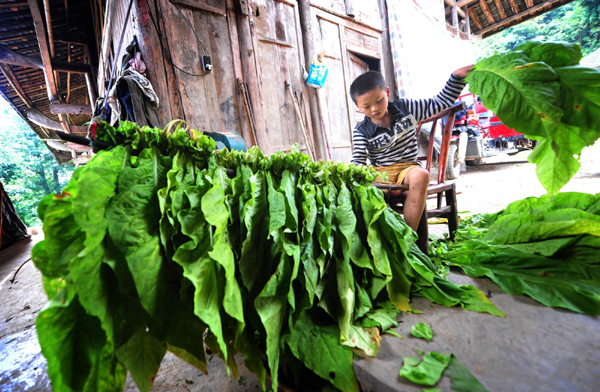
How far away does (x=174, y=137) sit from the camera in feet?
3.39

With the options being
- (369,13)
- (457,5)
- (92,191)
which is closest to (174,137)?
(92,191)

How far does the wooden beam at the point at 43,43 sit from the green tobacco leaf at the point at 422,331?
7.29 m

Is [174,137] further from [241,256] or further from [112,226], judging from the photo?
[241,256]

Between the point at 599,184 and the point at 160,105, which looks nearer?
the point at 160,105

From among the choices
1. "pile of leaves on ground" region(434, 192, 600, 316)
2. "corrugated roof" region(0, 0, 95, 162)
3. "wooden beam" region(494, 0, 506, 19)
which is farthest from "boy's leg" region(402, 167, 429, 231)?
"wooden beam" region(494, 0, 506, 19)

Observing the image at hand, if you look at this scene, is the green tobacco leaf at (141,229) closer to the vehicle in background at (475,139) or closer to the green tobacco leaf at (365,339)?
the green tobacco leaf at (365,339)

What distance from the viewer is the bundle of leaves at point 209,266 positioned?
2.33 ft

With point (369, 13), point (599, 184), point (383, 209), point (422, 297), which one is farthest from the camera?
point (369, 13)

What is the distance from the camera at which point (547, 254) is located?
1.40 m

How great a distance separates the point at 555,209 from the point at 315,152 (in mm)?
4026

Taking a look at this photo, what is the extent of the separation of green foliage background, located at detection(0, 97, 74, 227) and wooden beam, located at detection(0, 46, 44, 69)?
15.2 meters

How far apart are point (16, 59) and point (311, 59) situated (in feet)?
21.5

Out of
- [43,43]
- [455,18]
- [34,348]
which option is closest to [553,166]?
[34,348]

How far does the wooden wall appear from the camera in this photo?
11.8 ft
